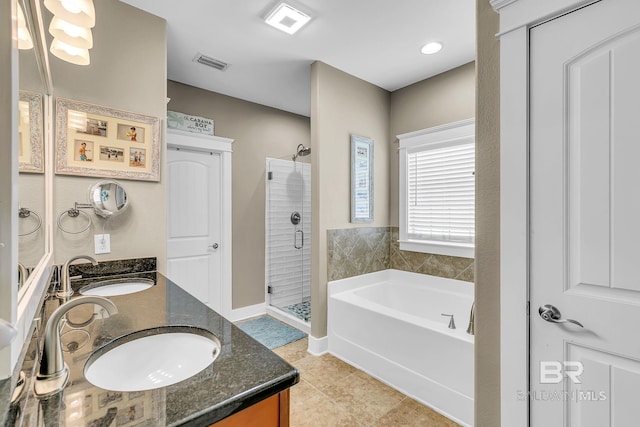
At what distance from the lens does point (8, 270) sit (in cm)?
67

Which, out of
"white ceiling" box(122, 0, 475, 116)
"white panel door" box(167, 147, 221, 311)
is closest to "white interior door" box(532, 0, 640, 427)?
"white ceiling" box(122, 0, 475, 116)

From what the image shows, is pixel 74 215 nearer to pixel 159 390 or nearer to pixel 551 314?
pixel 159 390

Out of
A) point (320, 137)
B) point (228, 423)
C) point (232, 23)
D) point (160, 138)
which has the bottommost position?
point (228, 423)

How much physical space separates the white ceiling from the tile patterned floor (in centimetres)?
272

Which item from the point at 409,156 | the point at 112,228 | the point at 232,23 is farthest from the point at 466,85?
the point at 112,228

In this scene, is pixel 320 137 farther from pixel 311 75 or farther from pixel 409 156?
pixel 409 156

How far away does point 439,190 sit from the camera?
3.12 meters

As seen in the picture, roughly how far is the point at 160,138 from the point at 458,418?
8.86 feet

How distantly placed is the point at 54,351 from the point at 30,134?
879 mm

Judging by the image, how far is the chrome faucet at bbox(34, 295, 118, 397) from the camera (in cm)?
67

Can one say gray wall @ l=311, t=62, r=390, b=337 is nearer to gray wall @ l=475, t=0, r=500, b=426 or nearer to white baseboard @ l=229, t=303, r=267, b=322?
white baseboard @ l=229, t=303, r=267, b=322

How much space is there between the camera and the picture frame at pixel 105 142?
1798mm

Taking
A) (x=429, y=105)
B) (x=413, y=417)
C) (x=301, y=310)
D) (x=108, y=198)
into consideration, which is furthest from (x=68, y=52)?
(x=301, y=310)

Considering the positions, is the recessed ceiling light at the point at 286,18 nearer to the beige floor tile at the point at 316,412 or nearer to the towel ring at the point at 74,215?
the towel ring at the point at 74,215
